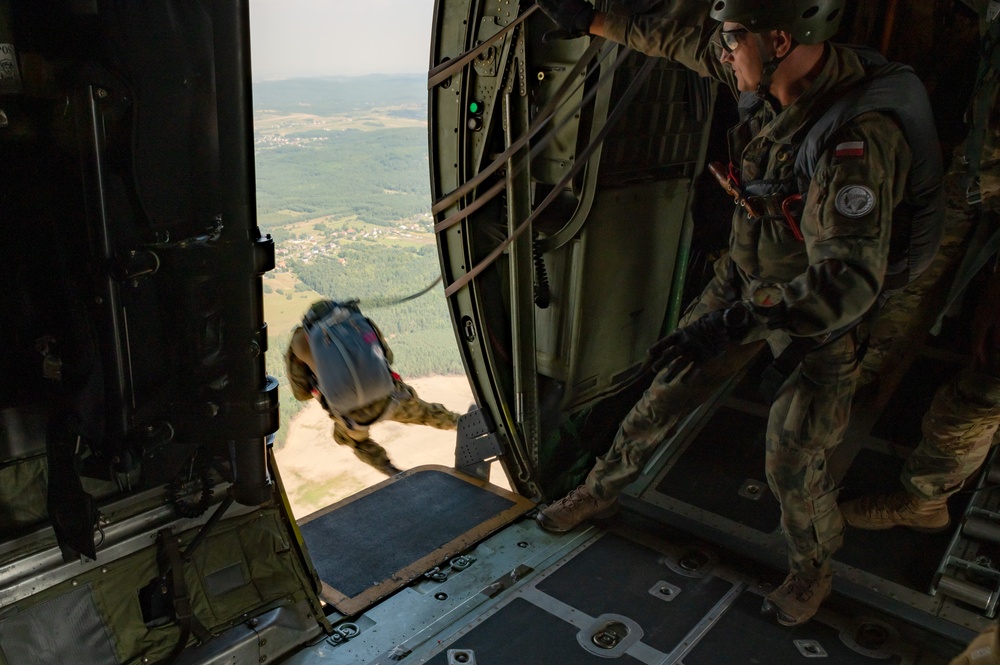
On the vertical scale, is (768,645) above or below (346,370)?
below

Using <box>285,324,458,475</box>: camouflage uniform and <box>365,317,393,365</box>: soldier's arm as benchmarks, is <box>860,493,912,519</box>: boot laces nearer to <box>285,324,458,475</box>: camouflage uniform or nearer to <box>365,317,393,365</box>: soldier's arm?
<box>285,324,458,475</box>: camouflage uniform

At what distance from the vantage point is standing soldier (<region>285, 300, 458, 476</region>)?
2.79 metres

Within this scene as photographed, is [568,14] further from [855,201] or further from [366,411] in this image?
[366,411]

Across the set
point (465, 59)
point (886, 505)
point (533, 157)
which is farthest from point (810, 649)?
point (465, 59)

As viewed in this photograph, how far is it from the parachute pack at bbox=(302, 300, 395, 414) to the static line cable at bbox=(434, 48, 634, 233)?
0.71 meters

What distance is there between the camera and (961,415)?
9.38ft

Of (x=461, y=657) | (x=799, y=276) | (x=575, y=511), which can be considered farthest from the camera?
(x=575, y=511)

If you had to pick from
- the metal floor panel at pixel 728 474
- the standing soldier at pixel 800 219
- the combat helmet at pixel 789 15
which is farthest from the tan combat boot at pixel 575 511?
the combat helmet at pixel 789 15

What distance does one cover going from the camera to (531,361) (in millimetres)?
3506

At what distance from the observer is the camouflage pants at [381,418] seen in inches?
118

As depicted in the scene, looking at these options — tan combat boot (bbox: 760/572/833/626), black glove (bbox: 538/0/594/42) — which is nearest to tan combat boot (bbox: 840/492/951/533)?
tan combat boot (bbox: 760/572/833/626)

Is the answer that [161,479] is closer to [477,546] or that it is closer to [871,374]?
[477,546]

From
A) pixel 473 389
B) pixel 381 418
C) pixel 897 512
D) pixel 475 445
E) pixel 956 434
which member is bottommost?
pixel 475 445

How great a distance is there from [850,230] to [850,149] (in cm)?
24
